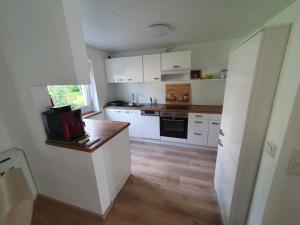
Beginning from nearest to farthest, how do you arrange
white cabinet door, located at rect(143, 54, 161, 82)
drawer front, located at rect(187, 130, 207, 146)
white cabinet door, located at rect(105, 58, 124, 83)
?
drawer front, located at rect(187, 130, 207, 146) < white cabinet door, located at rect(143, 54, 161, 82) < white cabinet door, located at rect(105, 58, 124, 83)

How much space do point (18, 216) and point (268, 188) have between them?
1562 mm

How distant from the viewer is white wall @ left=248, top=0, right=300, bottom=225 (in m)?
0.73

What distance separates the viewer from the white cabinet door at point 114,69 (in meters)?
3.40

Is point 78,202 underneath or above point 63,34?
underneath

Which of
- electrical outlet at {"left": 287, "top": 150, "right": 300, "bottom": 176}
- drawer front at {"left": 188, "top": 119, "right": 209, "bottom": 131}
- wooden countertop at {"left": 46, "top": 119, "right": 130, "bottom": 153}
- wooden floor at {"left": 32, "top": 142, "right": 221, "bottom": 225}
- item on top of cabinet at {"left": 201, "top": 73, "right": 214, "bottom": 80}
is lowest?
wooden floor at {"left": 32, "top": 142, "right": 221, "bottom": 225}

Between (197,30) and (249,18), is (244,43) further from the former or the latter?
(197,30)

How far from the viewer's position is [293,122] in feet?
2.37

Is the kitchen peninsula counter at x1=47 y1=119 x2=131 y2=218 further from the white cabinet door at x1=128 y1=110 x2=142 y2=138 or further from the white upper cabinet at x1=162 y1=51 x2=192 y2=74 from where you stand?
the white upper cabinet at x1=162 y1=51 x2=192 y2=74

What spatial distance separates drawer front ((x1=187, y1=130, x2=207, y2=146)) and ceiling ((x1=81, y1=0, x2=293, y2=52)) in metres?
2.00

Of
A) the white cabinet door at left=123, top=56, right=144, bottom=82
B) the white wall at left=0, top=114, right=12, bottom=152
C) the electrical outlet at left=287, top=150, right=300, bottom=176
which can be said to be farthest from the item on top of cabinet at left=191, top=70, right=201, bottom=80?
the white wall at left=0, top=114, right=12, bottom=152

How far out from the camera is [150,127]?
10.6 feet

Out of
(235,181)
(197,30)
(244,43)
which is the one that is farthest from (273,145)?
(197,30)

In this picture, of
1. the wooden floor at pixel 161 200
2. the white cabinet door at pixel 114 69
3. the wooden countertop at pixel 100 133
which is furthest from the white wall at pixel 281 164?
the white cabinet door at pixel 114 69

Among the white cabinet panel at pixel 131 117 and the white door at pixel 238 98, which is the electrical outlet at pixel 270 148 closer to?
the white door at pixel 238 98
